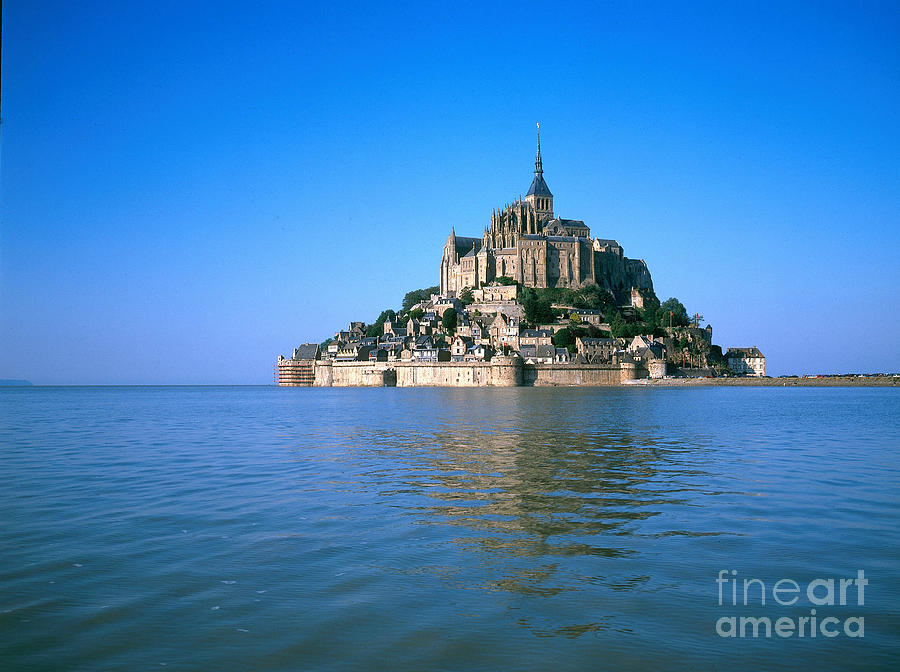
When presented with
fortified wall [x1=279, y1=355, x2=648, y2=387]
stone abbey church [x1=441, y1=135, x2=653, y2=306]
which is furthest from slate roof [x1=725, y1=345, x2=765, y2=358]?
fortified wall [x1=279, y1=355, x2=648, y2=387]

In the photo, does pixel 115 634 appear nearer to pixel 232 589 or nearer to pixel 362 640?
pixel 232 589

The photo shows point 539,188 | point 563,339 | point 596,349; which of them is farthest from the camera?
point 539,188

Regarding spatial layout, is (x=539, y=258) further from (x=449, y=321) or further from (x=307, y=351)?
(x=307, y=351)

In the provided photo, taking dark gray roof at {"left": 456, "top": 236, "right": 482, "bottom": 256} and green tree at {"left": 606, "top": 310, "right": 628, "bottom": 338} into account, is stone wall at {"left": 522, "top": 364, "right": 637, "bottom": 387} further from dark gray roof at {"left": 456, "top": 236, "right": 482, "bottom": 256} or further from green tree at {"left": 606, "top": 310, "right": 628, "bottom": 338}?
dark gray roof at {"left": 456, "top": 236, "right": 482, "bottom": 256}

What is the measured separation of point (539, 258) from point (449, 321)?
18.4 metres

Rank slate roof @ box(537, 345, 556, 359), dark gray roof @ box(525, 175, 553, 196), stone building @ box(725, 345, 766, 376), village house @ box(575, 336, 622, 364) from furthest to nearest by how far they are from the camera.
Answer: dark gray roof @ box(525, 175, 553, 196) → stone building @ box(725, 345, 766, 376) → village house @ box(575, 336, 622, 364) → slate roof @ box(537, 345, 556, 359)

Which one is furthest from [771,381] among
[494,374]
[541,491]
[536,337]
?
[541,491]

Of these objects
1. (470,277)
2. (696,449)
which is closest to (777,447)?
(696,449)

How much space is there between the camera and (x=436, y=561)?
8.57 meters

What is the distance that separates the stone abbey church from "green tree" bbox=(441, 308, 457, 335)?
9.66m

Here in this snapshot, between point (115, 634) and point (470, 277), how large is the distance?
115 m

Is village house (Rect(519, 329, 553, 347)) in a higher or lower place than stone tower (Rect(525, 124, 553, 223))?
lower

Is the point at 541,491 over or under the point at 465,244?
under

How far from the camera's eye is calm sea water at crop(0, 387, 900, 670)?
20.0 ft
